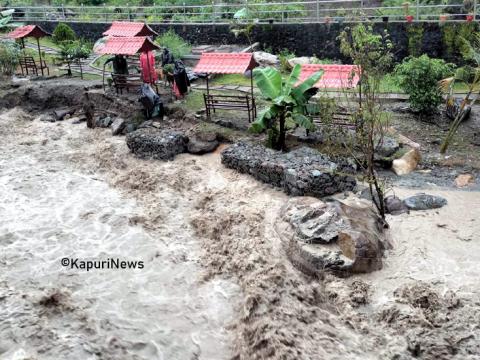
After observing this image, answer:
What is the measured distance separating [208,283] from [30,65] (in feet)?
54.6

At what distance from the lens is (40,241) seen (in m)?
10.9

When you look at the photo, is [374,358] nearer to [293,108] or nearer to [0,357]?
[0,357]

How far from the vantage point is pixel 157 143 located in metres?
14.7

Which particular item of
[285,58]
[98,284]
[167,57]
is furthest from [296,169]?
[167,57]

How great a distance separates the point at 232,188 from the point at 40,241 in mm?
4571

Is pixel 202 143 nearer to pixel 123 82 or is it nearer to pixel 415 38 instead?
pixel 123 82

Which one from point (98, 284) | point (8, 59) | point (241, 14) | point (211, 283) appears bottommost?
point (211, 283)

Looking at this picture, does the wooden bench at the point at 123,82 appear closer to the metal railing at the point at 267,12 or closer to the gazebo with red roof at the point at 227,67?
the gazebo with red roof at the point at 227,67

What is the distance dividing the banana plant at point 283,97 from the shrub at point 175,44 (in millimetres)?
9170

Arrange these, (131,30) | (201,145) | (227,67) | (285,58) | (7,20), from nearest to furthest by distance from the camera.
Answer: (201,145) → (227,67) → (285,58) → (131,30) → (7,20)

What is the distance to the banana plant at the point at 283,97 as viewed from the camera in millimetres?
12961

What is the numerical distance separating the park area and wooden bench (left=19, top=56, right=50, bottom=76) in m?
2.16

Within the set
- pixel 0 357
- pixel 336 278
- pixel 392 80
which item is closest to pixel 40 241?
pixel 0 357

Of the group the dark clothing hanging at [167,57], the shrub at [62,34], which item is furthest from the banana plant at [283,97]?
the shrub at [62,34]
